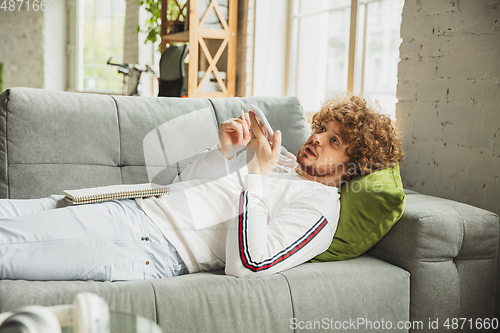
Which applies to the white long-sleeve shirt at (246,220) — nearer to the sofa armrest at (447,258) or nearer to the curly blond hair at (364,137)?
the curly blond hair at (364,137)

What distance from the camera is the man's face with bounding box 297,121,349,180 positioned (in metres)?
1.59

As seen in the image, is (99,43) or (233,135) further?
(99,43)

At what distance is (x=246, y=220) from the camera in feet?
4.21

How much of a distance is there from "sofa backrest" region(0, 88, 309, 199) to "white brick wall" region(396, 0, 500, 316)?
59 centimetres

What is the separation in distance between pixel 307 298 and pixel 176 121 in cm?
97

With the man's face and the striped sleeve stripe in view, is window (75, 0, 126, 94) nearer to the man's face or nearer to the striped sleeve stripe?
the man's face

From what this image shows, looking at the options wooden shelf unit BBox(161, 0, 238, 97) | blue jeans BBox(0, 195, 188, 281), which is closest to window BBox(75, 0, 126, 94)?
wooden shelf unit BBox(161, 0, 238, 97)

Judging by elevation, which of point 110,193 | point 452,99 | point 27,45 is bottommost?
point 110,193

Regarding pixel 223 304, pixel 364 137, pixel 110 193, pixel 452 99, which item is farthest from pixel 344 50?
pixel 223 304

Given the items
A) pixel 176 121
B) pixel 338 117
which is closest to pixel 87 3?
pixel 176 121

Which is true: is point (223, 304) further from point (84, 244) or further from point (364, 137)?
point (364, 137)

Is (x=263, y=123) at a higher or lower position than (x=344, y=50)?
lower

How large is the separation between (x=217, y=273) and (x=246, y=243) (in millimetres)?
180

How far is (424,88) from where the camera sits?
79.9 inches
